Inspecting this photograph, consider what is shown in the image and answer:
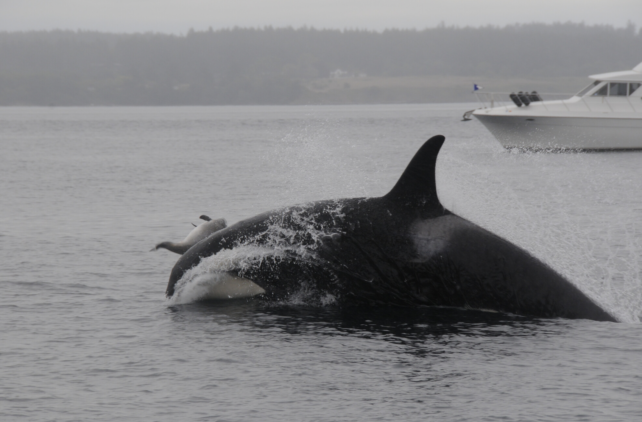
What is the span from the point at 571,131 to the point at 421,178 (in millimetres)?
35119

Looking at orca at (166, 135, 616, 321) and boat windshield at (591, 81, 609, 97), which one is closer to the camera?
orca at (166, 135, 616, 321)

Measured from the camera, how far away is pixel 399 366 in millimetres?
10133

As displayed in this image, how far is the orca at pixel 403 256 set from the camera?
12.0 metres

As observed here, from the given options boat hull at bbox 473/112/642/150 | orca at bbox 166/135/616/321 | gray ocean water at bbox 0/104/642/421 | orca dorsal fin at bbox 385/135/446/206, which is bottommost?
gray ocean water at bbox 0/104/642/421

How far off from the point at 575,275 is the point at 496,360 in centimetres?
536

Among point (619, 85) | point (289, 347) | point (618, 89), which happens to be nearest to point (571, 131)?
point (618, 89)

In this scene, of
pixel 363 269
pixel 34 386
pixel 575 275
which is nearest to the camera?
pixel 34 386

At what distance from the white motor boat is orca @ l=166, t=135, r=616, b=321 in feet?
110

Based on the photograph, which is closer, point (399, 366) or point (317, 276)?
point (399, 366)

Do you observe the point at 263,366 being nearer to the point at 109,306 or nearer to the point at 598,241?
the point at 109,306

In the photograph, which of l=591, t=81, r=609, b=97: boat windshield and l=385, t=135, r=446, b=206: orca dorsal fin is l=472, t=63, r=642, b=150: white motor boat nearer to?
l=591, t=81, r=609, b=97: boat windshield

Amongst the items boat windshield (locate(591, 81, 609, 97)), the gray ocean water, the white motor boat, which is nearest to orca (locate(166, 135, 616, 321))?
the gray ocean water

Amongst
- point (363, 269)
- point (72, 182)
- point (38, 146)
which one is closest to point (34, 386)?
point (363, 269)

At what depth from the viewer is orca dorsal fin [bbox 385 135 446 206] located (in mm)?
11602
